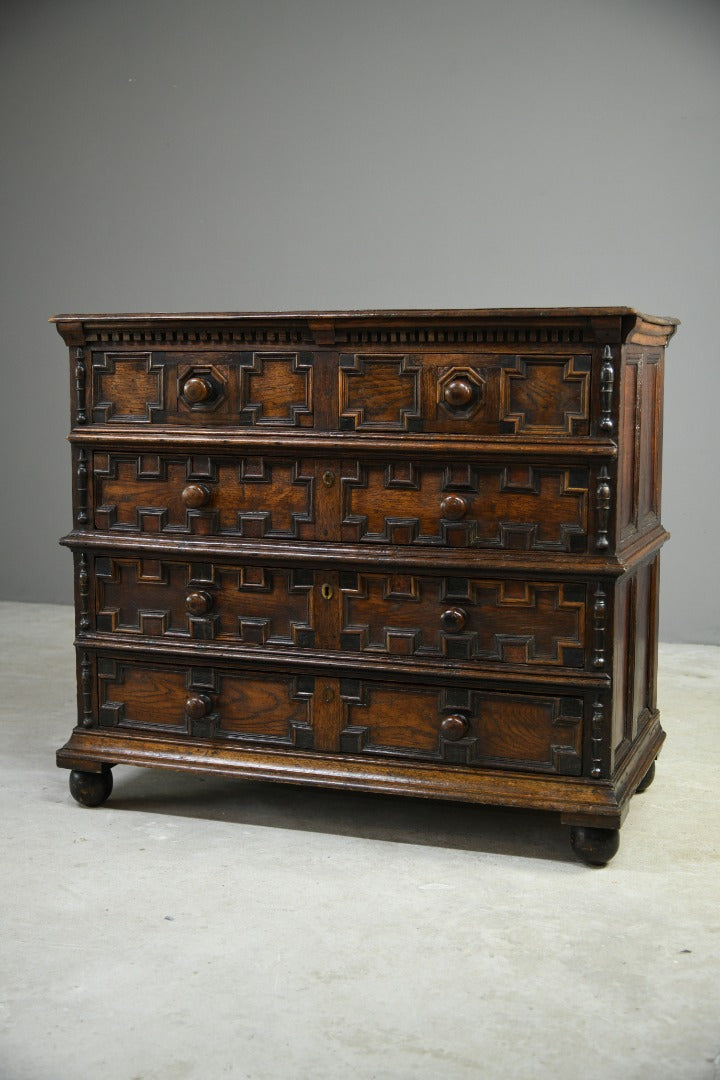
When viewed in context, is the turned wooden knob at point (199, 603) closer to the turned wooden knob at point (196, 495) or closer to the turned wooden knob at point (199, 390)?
the turned wooden knob at point (196, 495)

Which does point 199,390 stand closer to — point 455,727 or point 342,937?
point 455,727

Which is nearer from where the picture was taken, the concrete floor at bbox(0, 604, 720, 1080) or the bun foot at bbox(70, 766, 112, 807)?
the concrete floor at bbox(0, 604, 720, 1080)

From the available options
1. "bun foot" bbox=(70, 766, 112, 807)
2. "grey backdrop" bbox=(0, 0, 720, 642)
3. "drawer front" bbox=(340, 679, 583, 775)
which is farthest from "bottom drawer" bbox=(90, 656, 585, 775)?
"grey backdrop" bbox=(0, 0, 720, 642)

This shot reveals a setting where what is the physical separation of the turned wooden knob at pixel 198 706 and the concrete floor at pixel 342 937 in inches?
11.0

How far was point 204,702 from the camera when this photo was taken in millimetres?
3209

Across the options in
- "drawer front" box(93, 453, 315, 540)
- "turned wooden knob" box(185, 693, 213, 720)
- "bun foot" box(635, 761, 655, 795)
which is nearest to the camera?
"drawer front" box(93, 453, 315, 540)

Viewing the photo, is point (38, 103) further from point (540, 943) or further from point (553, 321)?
point (540, 943)

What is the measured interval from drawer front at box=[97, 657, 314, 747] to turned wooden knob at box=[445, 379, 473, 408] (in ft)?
2.54

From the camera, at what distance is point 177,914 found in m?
2.69

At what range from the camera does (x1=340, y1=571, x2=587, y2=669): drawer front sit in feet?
9.68

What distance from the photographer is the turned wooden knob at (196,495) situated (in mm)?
3135

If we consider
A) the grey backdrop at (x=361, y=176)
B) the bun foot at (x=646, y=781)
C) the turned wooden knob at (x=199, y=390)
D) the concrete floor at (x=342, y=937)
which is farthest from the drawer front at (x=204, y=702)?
the grey backdrop at (x=361, y=176)

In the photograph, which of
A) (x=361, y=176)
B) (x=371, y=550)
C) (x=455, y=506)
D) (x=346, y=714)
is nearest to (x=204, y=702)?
(x=346, y=714)

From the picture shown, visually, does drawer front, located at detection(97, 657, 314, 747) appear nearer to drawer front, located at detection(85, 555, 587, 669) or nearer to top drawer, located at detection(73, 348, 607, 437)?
drawer front, located at detection(85, 555, 587, 669)
